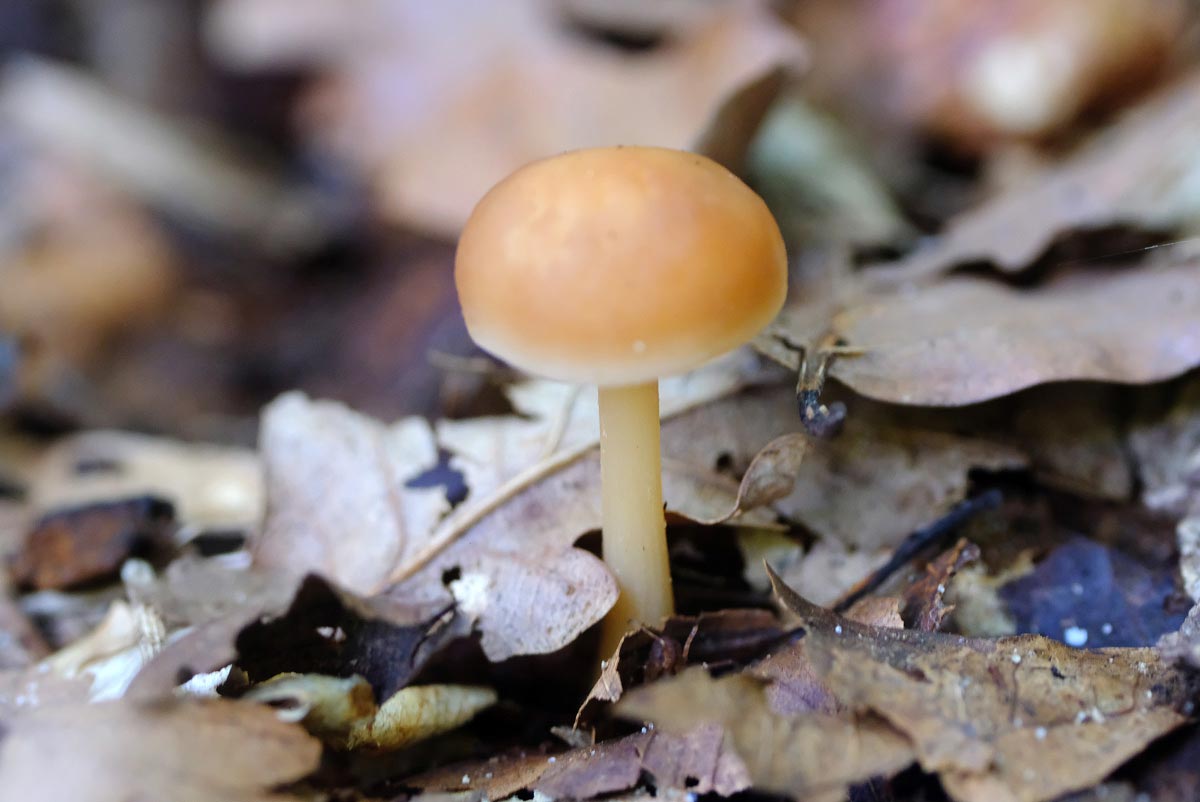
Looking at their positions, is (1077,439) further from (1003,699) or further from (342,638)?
(342,638)

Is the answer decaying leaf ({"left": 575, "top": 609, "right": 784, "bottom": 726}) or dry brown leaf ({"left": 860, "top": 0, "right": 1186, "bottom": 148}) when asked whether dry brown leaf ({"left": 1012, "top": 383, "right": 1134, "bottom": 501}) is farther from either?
dry brown leaf ({"left": 860, "top": 0, "right": 1186, "bottom": 148})

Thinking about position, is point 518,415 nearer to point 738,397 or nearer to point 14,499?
point 738,397

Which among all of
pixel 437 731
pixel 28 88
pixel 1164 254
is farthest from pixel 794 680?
pixel 28 88

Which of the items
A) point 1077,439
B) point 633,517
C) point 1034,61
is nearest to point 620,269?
point 633,517

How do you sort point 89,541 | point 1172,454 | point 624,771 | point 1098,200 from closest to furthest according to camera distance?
1. point 624,771
2. point 1172,454
3. point 89,541
4. point 1098,200

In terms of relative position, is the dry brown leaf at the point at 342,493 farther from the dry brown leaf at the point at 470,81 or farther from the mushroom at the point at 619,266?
the dry brown leaf at the point at 470,81
